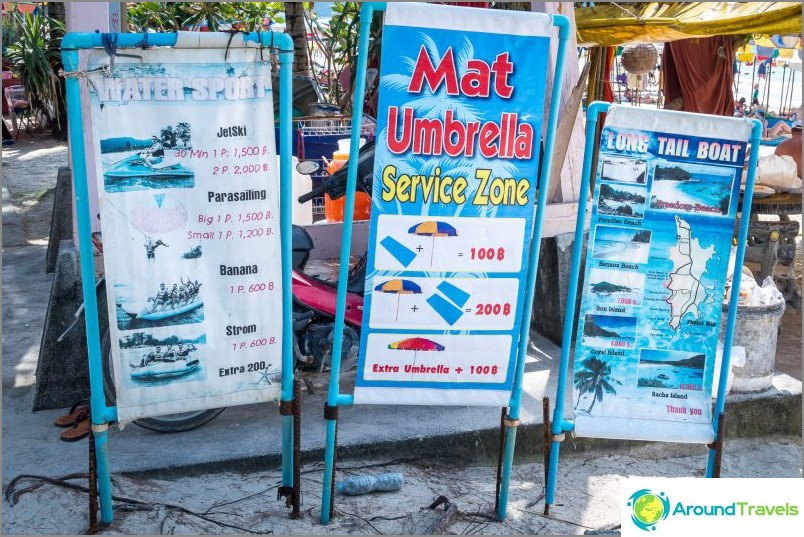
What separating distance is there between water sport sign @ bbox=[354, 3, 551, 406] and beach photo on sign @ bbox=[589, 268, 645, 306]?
33 cm

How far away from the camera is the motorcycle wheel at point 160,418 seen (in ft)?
13.7

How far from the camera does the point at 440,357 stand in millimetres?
3457

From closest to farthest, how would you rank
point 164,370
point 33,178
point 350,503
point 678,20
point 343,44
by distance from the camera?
point 164,370, point 350,503, point 678,20, point 33,178, point 343,44

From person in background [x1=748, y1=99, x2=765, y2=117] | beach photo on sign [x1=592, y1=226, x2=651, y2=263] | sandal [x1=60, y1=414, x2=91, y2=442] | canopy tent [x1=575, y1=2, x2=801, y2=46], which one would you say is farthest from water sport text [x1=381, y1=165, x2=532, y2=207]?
person in background [x1=748, y1=99, x2=765, y2=117]

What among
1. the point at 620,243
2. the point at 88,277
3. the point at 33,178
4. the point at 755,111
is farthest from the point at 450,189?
the point at 755,111

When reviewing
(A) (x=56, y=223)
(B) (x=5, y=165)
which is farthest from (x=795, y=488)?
(B) (x=5, y=165)

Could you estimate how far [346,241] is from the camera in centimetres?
328

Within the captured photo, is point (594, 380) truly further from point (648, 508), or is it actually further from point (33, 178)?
point (33, 178)

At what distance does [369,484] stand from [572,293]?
136cm

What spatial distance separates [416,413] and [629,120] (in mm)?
2065

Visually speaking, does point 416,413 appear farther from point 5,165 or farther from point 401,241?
point 5,165

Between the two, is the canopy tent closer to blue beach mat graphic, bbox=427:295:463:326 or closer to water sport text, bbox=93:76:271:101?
blue beach mat graphic, bbox=427:295:463:326

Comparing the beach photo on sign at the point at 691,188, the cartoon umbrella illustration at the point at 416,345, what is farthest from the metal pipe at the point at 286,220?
the beach photo on sign at the point at 691,188

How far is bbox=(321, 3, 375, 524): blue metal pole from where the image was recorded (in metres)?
3.10
